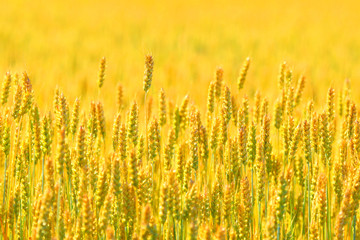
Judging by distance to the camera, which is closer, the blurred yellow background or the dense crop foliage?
the dense crop foliage

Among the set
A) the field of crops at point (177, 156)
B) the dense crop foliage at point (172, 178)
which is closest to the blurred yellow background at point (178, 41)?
the field of crops at point (177, 156)

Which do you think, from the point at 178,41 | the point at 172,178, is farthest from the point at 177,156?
the point at 178,41

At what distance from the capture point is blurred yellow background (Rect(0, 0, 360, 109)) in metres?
5.84

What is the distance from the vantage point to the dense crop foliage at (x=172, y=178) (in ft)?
5.15

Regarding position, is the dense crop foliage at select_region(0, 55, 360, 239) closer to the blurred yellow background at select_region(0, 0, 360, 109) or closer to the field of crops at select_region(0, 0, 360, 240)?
the field of crops at select_region(0, 0, 360, 240)

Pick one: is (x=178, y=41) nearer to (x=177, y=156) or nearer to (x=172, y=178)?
(x=177, y=156)

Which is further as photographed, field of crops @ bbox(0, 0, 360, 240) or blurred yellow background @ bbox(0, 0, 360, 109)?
blurred yellow background @ bbox(0, 0, 360, 109)

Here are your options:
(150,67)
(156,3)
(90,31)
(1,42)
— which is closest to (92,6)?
(156,3)

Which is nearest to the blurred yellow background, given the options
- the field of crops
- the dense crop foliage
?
the field of crops

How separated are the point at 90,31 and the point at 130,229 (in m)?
6.69

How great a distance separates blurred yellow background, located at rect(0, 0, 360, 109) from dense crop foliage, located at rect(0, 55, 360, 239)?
2.62 metres

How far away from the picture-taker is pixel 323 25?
916 centimetres

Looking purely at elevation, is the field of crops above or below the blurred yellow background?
below

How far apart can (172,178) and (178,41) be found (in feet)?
21.7
